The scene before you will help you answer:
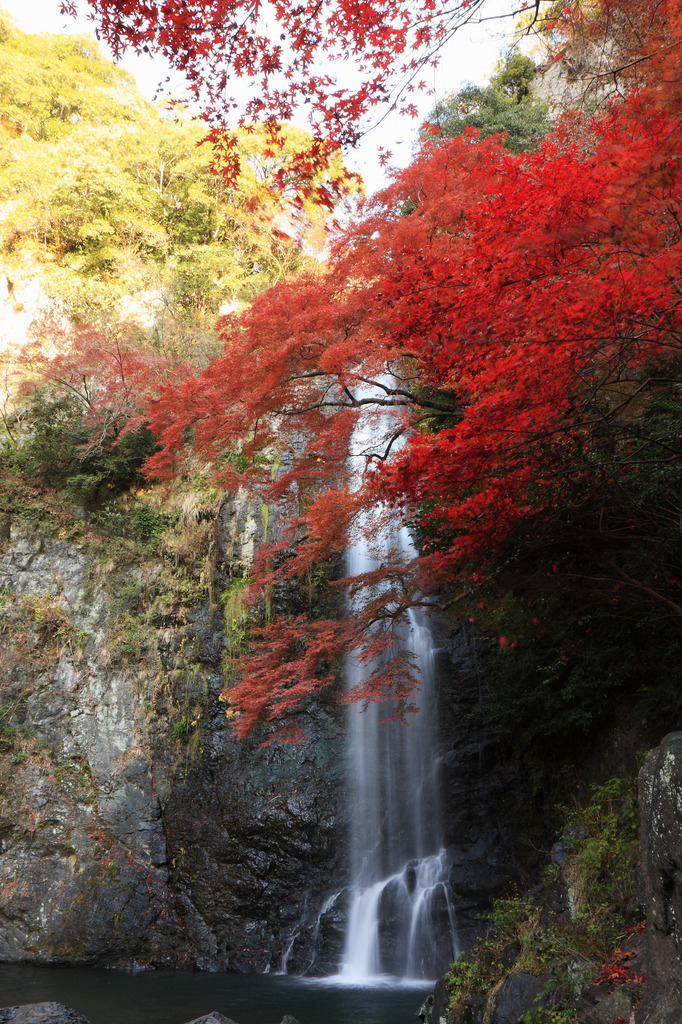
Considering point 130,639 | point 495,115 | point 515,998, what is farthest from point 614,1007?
point 495,115

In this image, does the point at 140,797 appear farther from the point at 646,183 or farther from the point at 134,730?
the point at 646,183

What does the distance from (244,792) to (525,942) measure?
570 centimetres

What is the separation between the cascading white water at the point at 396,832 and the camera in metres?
8.30

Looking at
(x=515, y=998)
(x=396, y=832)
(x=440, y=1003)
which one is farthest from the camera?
(x=396, y=832)

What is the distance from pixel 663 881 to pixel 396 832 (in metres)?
6.74

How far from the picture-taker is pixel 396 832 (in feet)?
31.7

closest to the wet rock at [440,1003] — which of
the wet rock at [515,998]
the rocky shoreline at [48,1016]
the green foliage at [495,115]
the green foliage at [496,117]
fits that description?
the wet rock at [515,998]

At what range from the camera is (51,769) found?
10602 mm

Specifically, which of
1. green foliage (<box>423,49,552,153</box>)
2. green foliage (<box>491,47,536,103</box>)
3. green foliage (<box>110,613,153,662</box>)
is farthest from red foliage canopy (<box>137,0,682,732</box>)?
green foliage (<box>491,47,536,103</box>)

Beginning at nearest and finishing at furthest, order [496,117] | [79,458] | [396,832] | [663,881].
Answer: [663,881] → [396,832] → [79,458] → [496,117]

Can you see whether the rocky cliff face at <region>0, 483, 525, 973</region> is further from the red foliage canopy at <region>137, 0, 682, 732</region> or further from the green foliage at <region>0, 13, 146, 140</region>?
the green foliage at <region>0, 13, 146, 140</region>

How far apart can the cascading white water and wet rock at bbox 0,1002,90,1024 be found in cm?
396

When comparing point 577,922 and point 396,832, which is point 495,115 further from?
point 577,922

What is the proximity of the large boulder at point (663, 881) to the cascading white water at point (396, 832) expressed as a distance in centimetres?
504
